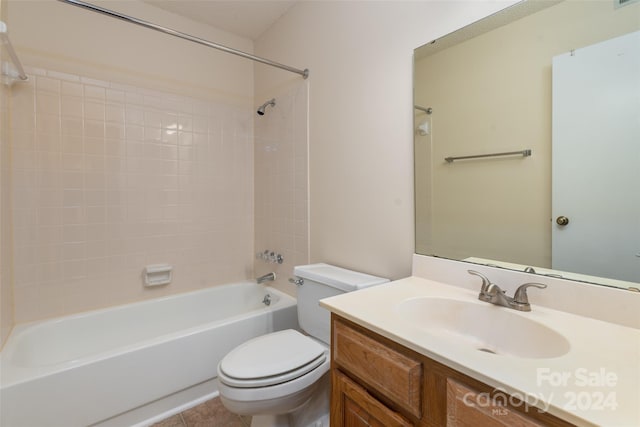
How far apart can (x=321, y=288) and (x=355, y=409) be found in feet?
2.23

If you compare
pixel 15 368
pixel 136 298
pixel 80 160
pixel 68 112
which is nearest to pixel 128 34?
pixel 68 112

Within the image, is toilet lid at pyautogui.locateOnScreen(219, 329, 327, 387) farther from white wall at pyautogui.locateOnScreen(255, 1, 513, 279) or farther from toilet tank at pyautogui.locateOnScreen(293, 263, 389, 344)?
white wall at pyautogui.locateOnScreen(255, 1, 513, 279)

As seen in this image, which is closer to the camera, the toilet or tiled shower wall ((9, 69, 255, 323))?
the toilet

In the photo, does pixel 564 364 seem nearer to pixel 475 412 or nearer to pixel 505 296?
pixel 475 412

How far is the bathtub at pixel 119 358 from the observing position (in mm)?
1243

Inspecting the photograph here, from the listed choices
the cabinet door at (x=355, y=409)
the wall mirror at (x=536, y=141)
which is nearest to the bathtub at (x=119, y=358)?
the cabinet door at (x=355, y=409)

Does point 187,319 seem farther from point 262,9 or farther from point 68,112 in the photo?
point 262,9

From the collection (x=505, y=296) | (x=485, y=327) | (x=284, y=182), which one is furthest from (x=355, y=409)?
(x=284, y=182)

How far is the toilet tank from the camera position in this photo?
1.41m

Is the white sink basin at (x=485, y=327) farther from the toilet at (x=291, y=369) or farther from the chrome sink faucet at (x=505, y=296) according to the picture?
the toilet at (x=291, y=369)

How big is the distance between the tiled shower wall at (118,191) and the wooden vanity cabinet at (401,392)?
1738 mm

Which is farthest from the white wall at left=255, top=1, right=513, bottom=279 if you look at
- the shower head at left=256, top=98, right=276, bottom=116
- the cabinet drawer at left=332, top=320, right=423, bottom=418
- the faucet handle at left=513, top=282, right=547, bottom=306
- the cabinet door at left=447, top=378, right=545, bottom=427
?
the cabinet door at left=447, top=378, right=545, bottom=427

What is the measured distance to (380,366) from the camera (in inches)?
31.7

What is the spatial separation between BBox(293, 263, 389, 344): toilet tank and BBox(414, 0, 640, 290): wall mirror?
0.36m
